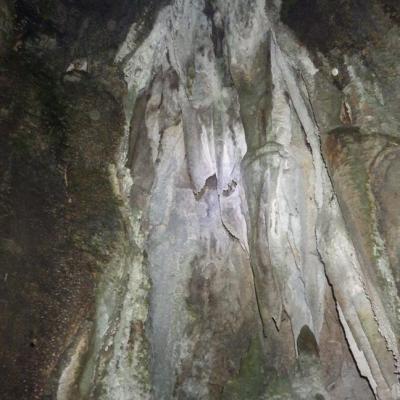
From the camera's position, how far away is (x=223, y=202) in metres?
5.02

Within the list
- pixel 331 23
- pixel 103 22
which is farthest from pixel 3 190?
pixel 331 23

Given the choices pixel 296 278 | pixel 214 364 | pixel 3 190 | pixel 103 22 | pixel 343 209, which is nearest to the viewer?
pixel 3 190

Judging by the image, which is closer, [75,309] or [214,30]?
[75,309]

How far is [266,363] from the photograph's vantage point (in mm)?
4805

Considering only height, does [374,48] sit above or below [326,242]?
above

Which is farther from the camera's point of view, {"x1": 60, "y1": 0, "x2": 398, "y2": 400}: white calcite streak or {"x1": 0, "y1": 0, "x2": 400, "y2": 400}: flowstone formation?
{"x1": 60, "y1": 0, "x2": 398, "y2": 400}: white calcite streak

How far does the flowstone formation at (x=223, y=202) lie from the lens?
322 cm

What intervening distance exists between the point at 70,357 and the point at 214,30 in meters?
3.93

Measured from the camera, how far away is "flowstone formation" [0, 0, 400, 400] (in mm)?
3217

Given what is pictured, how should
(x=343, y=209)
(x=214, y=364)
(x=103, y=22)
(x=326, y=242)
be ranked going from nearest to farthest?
(x=343, y=209) → (x=326, y=242) → (x=103, y=22) → (x=214, y=364)

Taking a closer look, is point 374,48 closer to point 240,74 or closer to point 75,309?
point 240,74

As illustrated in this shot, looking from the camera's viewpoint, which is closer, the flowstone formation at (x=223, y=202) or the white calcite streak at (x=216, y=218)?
the flowstone formation at (x=223, y=202)

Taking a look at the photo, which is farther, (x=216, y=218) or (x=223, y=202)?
(x=216, y=218)

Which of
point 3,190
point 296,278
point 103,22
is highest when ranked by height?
point 103,22
